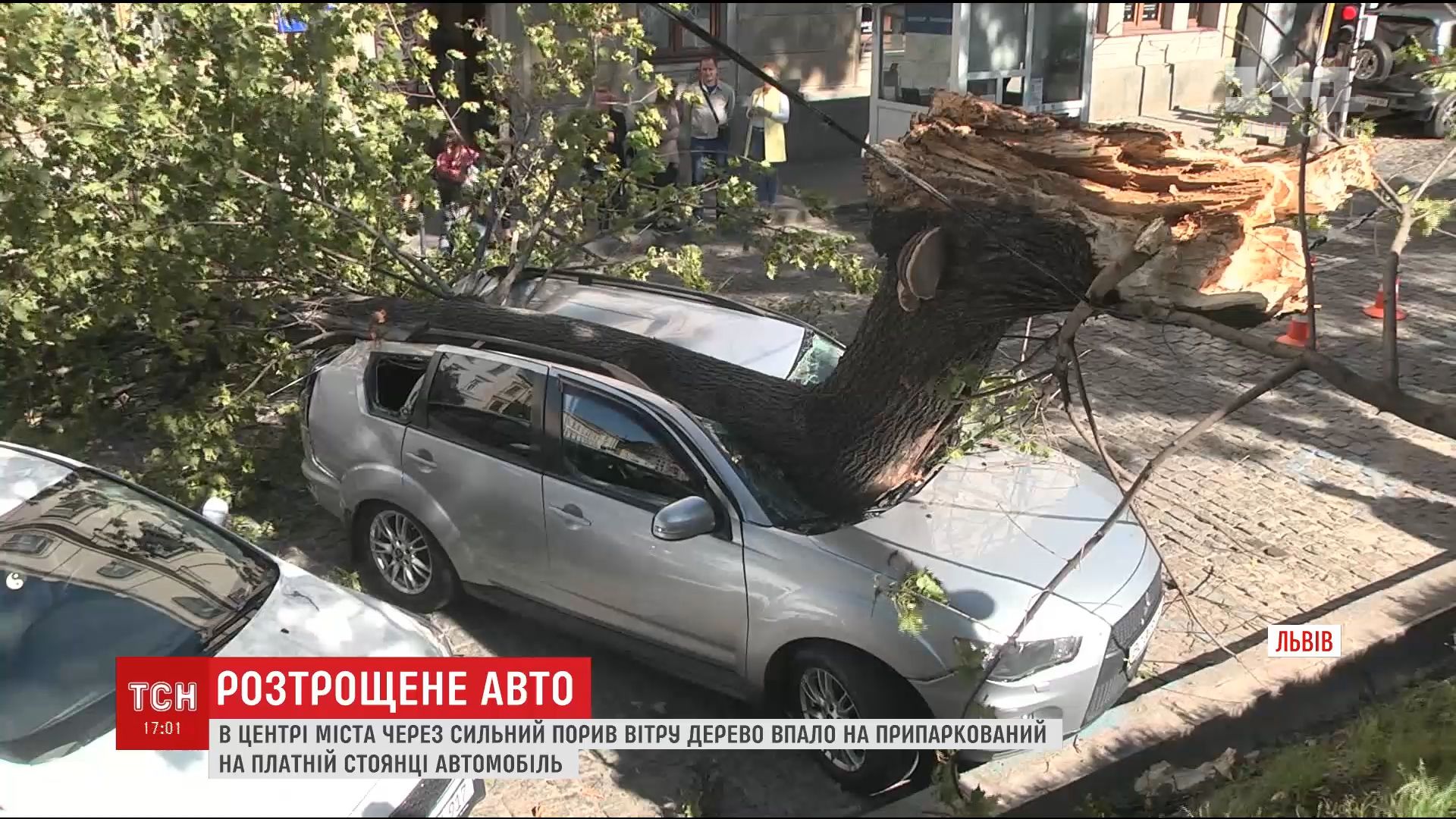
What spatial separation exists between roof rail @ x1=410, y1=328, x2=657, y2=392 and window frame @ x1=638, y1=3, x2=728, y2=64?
935 centimetres

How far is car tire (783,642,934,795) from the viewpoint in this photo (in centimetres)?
416

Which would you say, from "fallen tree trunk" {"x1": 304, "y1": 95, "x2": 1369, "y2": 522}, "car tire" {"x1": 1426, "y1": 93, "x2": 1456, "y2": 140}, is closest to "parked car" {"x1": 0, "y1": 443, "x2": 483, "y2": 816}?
"fallen tree trunk" {"x1": 304, "y1": 95, "x2": 1369, "y2": 522}

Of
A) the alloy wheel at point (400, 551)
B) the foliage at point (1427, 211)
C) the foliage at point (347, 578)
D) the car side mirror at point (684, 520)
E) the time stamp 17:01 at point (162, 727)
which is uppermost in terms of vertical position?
the foliage at point (1427, 211)

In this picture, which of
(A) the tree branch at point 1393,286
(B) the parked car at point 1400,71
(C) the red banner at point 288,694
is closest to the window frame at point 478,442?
(C) the red banner at point 288,694

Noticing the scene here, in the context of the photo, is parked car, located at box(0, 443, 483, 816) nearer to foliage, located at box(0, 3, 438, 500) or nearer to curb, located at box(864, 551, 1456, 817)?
foliage, located at box(0, 3, 438, 500)

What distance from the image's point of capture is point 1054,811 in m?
3.94

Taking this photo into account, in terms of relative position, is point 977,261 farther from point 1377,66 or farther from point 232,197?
point 1377,66

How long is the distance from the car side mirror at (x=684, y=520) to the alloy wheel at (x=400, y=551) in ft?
5.36

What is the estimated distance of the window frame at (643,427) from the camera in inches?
177

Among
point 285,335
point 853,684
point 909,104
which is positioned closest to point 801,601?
point 853,684

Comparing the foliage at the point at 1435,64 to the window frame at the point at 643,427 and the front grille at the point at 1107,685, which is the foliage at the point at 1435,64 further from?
the window frame at the point at 643,427

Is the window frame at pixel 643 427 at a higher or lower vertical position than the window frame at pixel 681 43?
lower

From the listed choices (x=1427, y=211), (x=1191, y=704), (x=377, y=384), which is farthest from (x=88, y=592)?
(x=1427, y=211)

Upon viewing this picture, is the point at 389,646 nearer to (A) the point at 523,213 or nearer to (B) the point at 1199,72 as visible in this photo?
(A) the point at 523,213
